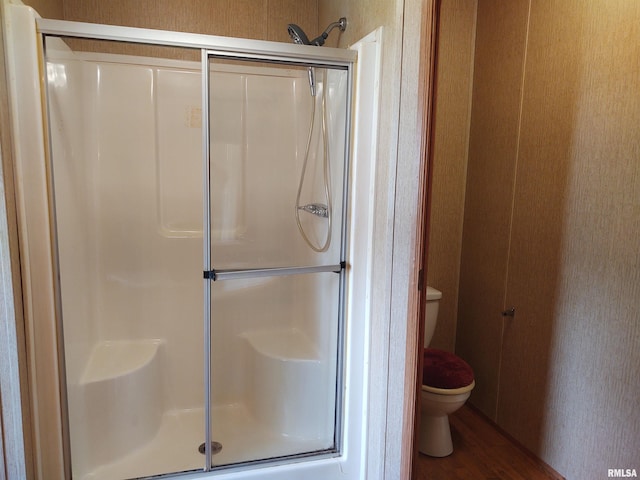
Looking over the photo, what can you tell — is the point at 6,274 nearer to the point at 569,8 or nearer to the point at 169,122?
the point at 169,122

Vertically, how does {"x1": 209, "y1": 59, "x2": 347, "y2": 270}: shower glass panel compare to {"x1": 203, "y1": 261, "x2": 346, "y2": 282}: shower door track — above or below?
above

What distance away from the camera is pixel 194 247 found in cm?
233

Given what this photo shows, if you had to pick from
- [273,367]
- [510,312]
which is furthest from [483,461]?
[273,367]

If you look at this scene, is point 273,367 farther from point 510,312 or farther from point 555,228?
point 555,228

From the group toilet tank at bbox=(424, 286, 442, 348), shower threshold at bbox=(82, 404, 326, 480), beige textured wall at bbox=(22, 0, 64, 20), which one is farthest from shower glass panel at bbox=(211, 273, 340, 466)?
beige textured wall at bbox=(22, 0, 64, 20)

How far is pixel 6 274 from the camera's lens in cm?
139

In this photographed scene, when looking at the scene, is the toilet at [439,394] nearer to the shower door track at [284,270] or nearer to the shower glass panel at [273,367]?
the shower glass panel at [273,367]

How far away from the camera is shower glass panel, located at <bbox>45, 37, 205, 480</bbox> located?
1.88 m

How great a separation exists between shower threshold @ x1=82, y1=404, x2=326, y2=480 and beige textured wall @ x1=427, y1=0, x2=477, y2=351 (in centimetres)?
122

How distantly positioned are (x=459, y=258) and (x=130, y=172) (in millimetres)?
1917

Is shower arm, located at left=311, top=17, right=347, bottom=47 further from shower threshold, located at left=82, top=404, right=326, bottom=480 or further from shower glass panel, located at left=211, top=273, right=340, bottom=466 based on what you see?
shower threshold, located at left=82, top=404, right=326, bottom=480

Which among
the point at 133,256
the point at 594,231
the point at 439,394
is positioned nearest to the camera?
the point at 594,231

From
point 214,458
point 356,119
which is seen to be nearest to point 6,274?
point 214,458

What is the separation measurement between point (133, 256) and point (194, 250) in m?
0.30
